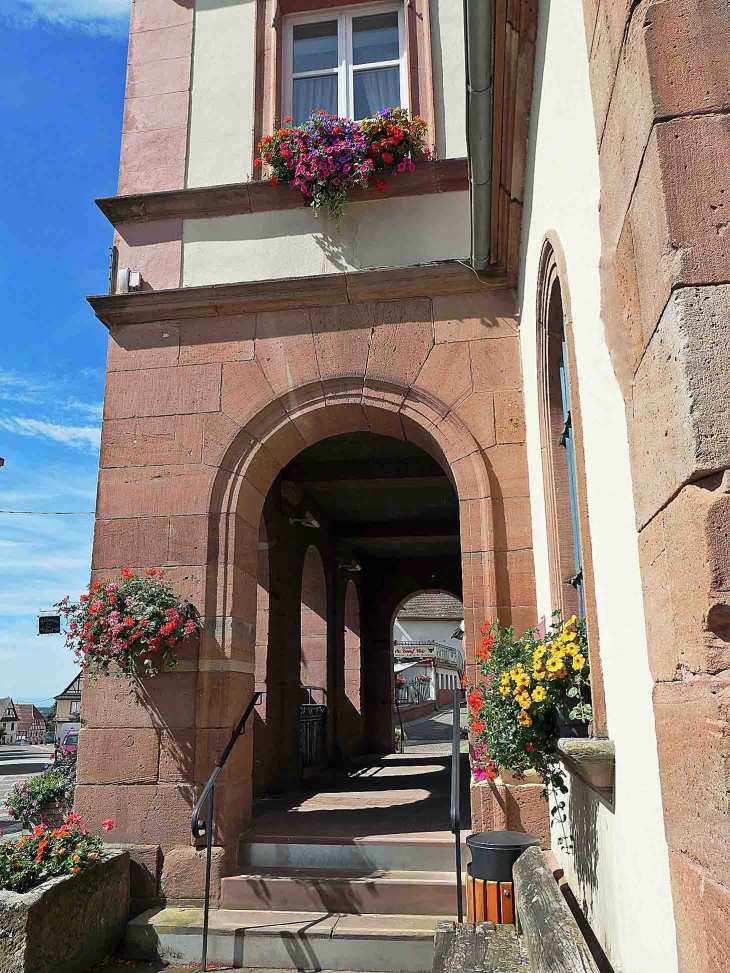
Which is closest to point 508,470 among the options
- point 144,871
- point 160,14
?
point 144,871

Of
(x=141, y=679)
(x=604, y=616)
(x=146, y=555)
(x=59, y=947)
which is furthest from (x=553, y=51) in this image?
(x=59, y=947)

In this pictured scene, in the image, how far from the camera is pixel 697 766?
1566mm

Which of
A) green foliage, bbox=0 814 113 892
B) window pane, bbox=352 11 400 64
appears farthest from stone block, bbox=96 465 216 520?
window pane, bbox=352 11 400 64

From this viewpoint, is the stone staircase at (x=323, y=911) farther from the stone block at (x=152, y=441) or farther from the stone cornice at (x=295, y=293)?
the stone cornice at (x=295, y=293)

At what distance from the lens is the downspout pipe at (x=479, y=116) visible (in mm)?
3965

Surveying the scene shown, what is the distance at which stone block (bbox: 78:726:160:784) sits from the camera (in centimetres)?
522

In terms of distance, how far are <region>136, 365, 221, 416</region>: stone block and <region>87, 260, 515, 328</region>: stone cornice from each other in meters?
0.44

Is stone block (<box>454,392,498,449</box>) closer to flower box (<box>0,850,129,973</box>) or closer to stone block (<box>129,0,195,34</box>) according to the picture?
flower box (<box>0,850,129,973</box>)

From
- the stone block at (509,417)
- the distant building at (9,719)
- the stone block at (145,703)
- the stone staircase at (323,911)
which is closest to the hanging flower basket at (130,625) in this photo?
the stone block at (145,703)

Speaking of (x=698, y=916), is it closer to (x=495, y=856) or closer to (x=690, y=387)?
(x=690, y=387)

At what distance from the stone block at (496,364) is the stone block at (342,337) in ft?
2.50

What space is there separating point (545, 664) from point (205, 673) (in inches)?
107

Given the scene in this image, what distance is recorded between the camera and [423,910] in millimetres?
4695

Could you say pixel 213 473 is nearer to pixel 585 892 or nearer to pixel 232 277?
pixel 232 277
